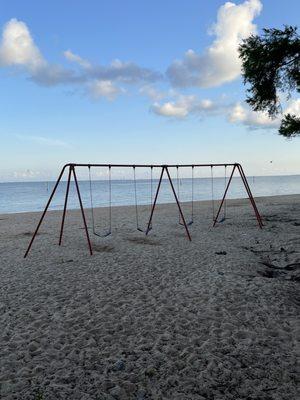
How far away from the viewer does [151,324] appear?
5.62 m

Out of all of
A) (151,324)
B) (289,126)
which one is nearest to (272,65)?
(289,126)

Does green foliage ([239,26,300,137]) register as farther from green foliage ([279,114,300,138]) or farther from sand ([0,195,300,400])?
sand ([0,195,300,400])

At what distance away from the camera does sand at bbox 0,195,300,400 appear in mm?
4125

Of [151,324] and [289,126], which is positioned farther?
[289,126]

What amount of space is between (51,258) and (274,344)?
691 cm

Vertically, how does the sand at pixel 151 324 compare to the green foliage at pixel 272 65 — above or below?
below

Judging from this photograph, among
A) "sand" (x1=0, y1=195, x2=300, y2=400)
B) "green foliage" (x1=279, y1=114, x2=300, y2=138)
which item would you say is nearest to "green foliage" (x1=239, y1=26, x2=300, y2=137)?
"green foliage" (x1=279, y1=114, x2=300, y2=138)

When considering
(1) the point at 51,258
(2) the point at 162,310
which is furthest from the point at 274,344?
(1) the point at 51,258

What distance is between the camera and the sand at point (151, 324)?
412cm

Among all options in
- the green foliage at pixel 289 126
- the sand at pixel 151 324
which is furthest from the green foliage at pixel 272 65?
the sand at pixel 151 324

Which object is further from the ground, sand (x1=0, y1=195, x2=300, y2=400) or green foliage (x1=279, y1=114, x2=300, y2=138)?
green foliage (x1=279, y1=114, x2=300, y2=138)

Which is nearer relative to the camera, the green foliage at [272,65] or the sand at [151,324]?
the sand at [151,324]

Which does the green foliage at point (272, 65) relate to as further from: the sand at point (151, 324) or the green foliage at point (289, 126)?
the sand at point (151, 324)

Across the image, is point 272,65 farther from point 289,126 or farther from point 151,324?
point 151,324
